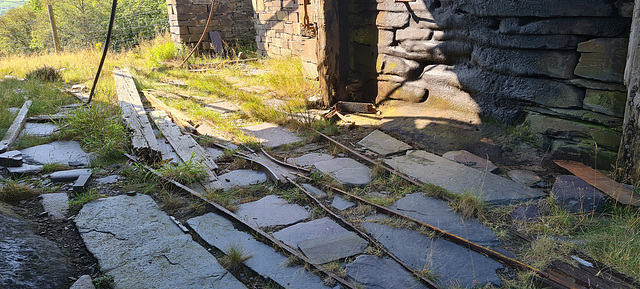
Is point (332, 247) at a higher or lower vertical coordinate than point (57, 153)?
lower

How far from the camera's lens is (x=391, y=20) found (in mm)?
6438

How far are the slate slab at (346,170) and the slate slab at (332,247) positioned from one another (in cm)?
111

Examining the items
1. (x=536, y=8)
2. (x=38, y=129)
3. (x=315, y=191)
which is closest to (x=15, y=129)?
(x=38, y=129)

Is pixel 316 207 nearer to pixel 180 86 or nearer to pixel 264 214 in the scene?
pixel 264 214

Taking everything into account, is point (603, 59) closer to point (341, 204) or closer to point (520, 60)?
point (520, 60)

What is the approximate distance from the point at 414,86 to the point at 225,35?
8.69 meters

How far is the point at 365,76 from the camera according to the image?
729cm

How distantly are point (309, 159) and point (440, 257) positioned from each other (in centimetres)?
244

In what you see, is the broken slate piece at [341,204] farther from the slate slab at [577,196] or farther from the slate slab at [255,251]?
the slate slab at [577,196]

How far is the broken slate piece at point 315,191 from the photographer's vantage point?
414 centimetres

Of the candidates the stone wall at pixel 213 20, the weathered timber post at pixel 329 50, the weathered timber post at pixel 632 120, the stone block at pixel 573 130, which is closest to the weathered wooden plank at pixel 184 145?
the weathered timber post at pixel 329 50

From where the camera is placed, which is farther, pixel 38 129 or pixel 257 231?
pixel 38 129

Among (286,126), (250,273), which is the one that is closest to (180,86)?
(286,126)

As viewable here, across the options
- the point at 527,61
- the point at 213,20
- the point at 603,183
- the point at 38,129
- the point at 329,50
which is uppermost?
the point at 213,20
